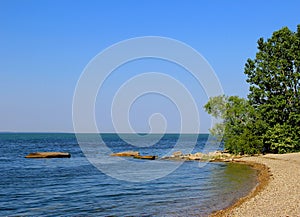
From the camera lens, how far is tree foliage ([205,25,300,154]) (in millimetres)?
49125

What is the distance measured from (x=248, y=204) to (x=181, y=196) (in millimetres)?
5642

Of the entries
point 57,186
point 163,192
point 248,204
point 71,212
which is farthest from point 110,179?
point 248,204

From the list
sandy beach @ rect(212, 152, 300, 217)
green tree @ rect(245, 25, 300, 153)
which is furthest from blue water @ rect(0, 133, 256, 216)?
green tree @ rect(245, 25, 300, 153)

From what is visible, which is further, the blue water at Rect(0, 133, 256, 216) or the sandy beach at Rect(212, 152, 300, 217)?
the blue water at Rect(0, 133, 256, 216)

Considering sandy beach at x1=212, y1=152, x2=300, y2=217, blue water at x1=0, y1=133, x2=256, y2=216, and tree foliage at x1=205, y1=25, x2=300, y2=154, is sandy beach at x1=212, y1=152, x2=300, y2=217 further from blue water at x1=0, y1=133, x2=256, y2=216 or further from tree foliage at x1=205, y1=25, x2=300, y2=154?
tree foliage at x1=205, y1=25, x2=300, y2=154

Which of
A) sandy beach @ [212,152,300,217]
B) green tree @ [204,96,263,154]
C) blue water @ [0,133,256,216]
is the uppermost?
green tree @ [204,96,263,154]

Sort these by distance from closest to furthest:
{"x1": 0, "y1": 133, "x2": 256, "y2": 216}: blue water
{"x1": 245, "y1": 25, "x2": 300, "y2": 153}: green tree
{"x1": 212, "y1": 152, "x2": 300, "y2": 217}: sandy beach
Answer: {"x1": 212, "y1": 152, "x2": 300, "y2": 217}: sandy beach → {"x1": 0, "y1": 133, "x2": 256, "y2": 216}: blue water → {"x1": 245, "y1": 25, "x2": 300, "y2": 153}: green tree

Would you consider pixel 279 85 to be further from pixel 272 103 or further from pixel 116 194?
pixel 116 194

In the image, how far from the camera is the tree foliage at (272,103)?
1934 inches

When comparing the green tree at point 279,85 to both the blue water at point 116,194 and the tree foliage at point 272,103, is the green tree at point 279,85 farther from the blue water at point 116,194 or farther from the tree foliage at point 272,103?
the blue water at point 116,194

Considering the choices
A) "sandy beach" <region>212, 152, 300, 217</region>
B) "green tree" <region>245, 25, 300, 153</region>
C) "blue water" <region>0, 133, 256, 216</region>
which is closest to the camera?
"sandy beach" <region>212, 152, 300, 217</region>

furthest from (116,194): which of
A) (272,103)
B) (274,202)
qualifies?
(272,103)

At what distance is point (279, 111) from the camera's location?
50.5m

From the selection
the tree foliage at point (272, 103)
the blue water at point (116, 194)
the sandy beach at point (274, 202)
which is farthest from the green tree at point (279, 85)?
the sandy beach at point (274, 202)
